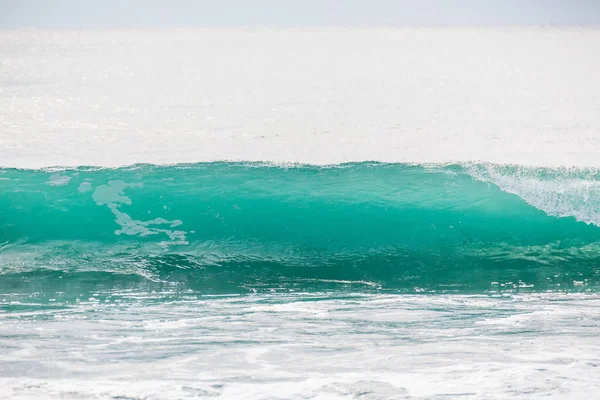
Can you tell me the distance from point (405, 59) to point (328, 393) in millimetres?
13817

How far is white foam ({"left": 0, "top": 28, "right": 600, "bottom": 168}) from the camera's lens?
7.41m

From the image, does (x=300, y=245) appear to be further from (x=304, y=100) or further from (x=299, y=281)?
(x=304, y=100)

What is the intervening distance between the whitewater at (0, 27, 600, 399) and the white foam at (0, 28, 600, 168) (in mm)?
71

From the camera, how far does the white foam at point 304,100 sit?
7.41 m

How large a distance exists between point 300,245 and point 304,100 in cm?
642

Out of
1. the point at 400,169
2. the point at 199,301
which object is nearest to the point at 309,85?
the point at 400,169

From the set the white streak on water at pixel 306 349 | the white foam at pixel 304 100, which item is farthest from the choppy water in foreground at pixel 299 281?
the white foam at pixel 304 100

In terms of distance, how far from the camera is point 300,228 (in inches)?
191

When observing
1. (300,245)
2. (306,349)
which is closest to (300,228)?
(300,245)

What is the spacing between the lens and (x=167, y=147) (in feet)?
24.2

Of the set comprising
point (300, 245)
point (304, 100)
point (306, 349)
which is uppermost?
point (304, 100)

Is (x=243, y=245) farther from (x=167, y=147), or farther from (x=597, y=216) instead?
(x=167, y=147)

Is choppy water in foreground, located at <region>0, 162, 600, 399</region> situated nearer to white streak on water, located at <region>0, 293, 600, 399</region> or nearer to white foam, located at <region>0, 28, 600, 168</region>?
white streak on water, located at <region>0, 293, 600, 399</region>

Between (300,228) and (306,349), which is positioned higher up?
(300,228)
